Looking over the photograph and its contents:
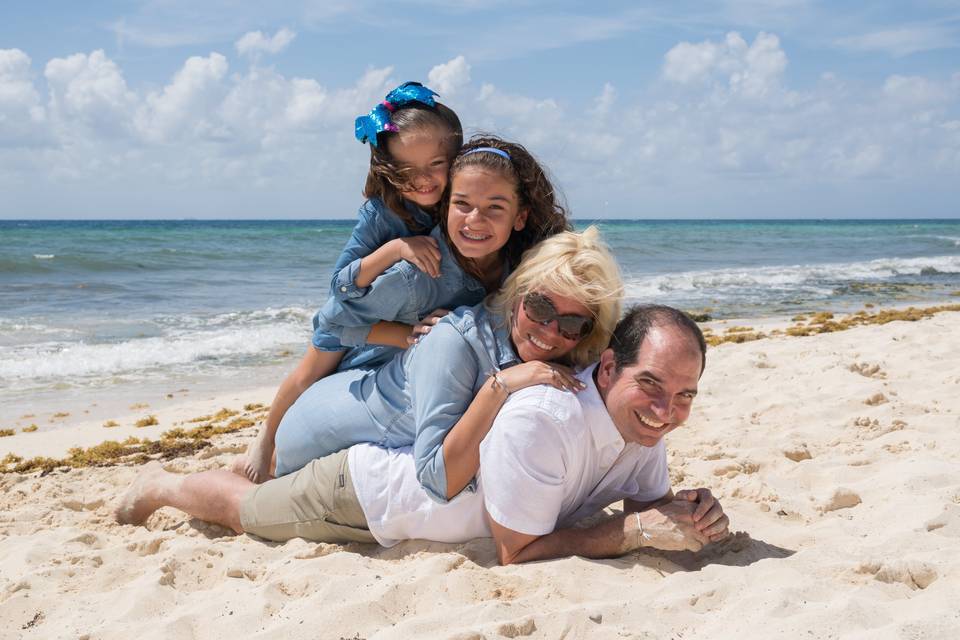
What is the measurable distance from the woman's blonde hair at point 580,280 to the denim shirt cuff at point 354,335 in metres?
1.08

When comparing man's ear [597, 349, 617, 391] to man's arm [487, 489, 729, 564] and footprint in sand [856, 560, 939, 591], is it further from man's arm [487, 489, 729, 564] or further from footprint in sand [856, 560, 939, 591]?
footprint in sand [856, 560, 939, 591]

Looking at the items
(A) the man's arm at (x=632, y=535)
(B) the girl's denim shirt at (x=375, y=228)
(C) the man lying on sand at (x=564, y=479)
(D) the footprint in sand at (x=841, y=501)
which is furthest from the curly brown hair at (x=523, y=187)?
(D) the footprint in sand at (x=841, y=501)

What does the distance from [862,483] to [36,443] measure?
594 centimetres

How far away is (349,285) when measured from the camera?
4.44 m

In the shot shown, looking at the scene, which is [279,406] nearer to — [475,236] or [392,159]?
[392,159]

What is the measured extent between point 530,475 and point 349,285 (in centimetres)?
169

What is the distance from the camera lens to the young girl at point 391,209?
14.4ft

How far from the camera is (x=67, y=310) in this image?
14656 millimetres

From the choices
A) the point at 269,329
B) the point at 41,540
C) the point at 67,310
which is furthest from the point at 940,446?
the point at 67,310

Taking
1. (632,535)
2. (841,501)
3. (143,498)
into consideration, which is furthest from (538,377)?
(143,498)

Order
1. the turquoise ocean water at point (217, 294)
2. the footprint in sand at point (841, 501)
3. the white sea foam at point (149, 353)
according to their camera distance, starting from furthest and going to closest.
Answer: the turquoise ocean water at point (217, 294)
the white sea foam at point (149, 353)
the footprint in sand at point (841, 501)

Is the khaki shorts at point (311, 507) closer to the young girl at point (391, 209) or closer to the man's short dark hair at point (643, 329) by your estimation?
the young girl at point (391, 209)

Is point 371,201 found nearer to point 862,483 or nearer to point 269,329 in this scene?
point 862,483

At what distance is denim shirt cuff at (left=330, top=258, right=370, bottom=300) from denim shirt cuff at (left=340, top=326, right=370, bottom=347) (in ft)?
0.58
